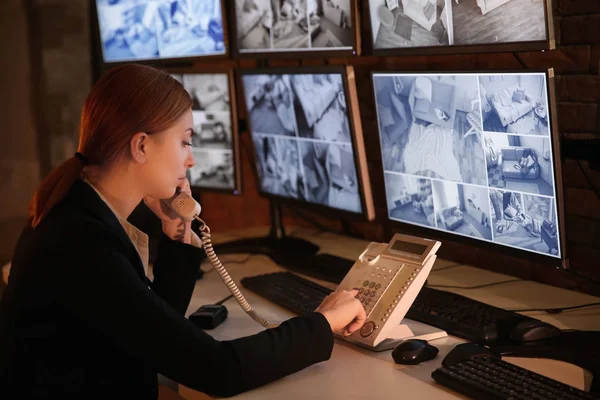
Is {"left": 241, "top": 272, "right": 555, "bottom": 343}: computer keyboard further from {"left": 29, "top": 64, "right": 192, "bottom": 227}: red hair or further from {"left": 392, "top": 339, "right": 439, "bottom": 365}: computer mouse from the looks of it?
{"left": 29, "top": 64, "right": 192, "bottom": 227}: red hair

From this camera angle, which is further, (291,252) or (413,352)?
(291,252)

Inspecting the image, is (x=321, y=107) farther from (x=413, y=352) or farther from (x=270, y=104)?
(x=413, y=352)

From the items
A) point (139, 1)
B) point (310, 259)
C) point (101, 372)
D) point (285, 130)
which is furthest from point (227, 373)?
point (139, 1)

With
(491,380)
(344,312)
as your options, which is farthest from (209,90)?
(491,380)

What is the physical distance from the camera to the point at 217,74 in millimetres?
2410

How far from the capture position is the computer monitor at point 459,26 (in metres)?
1.57

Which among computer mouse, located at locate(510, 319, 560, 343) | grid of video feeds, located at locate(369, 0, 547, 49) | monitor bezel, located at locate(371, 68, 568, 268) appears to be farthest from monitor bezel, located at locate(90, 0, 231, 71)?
computer mouse, located at locate(510, 319, 560, 343)

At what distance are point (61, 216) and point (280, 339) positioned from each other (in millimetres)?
444

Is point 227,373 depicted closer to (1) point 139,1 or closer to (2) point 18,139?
(1) point 139,1

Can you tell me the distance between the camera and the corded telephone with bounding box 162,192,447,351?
1529 millimetres

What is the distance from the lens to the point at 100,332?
4.24ft

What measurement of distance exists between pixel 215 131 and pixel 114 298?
1268mm

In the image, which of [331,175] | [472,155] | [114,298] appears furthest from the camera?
[331,175]

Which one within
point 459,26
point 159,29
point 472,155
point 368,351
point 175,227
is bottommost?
point 368,351
